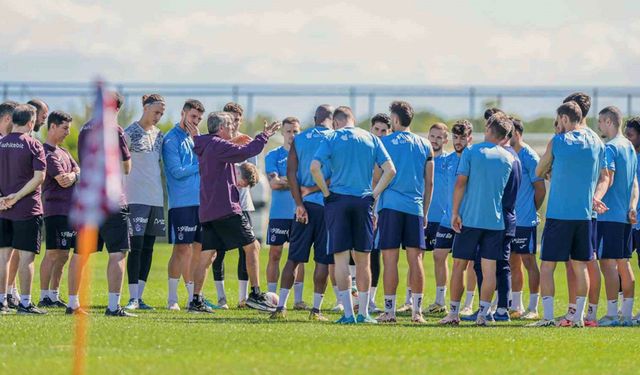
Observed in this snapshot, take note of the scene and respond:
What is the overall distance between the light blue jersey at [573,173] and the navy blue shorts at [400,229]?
1561 millimetres

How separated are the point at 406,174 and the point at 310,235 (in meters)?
1.45

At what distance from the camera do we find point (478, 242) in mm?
14578

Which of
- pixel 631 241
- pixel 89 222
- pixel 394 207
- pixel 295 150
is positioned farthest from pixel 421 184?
pixel 89 222

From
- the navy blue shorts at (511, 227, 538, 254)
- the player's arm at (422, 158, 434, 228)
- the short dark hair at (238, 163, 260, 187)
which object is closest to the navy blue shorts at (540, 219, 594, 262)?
the player's arm at (422, 158, 434, 228)

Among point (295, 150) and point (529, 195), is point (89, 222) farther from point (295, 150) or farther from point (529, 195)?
point (529, 195)

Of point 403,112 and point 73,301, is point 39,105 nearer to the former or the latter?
point 73,301

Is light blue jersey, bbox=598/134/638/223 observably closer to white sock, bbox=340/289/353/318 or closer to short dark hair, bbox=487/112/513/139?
short dark hair, bbox=487/112/513/139

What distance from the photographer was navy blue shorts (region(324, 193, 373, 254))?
559 inches

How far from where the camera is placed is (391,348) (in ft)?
37.8

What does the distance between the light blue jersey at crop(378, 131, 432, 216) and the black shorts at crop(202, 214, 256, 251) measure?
1783 millimetres

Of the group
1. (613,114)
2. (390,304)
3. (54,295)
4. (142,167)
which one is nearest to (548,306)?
(390,304)

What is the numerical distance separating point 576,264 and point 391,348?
13.1 ft

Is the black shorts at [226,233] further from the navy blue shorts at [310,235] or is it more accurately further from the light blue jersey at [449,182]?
the light blue jersey at [449,182]

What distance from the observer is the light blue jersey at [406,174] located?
14.9m
